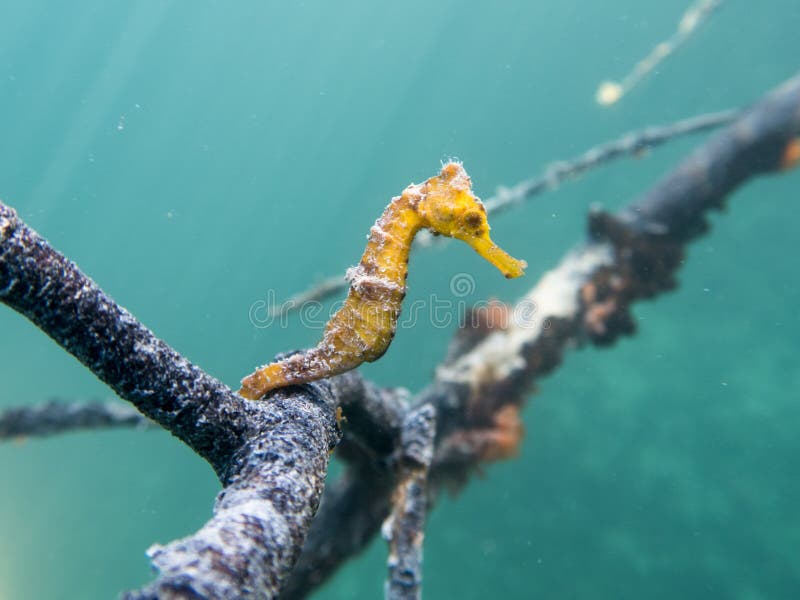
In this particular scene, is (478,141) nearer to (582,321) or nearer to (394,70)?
(394,70)

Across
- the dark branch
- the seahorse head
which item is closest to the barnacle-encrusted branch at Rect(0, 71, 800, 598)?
the dark branch

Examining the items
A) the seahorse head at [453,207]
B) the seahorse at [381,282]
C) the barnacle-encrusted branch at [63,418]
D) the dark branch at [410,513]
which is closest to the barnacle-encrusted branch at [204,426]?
the seahorse at [381,282]

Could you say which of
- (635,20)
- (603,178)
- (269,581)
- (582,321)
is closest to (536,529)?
(582,321)

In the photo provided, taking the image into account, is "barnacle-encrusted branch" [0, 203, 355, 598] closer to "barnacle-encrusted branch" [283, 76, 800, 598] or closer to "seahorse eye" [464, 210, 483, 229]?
"seahorse eye" [464, 210, 483, 229]

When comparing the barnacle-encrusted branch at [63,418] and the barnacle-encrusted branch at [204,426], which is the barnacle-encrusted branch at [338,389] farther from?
the barnacle-encrusted branch at [63,418]

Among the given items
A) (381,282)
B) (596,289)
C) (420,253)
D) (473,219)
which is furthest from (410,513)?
(420,253)

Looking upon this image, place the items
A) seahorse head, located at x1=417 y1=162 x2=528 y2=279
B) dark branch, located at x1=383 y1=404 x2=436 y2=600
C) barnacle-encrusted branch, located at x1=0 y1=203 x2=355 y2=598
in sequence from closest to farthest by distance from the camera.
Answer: barnacle-encrusted branch, located at x1=0 y1=203 x2=355 y2=598, seahorse head, located at x1=417 y1=162 x2=528 y2=279, dark branch, located at x1=383 y1=404 x2=436 y2=600

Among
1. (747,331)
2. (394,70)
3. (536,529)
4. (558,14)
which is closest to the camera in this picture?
(536,529)

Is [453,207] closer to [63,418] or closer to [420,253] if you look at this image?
[63,418]
